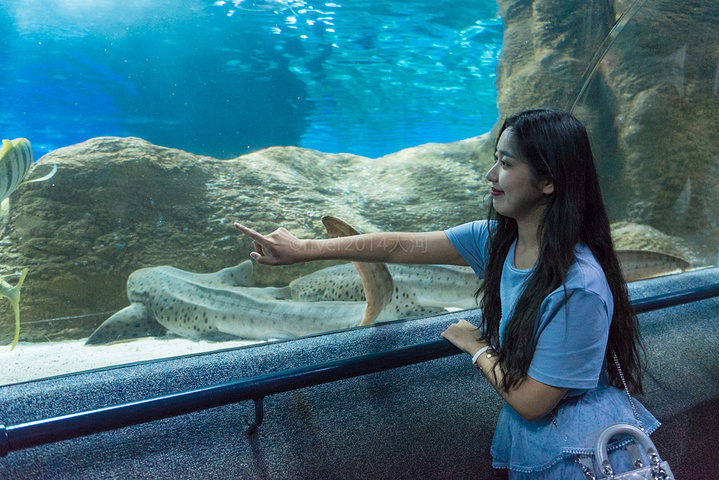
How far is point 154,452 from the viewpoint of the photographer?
104 cm

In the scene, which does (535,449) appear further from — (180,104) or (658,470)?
(180,104)

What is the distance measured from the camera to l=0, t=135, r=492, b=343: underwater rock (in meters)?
2.54

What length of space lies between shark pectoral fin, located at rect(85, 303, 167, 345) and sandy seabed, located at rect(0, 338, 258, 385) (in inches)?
3.1

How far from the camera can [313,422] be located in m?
1.22

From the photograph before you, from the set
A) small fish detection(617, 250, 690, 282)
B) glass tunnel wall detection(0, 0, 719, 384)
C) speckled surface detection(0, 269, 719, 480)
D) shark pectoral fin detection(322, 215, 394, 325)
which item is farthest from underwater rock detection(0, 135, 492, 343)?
small fish detection(617, 250, 690, 282)

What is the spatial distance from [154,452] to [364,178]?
142 inches

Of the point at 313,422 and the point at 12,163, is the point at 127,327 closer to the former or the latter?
the point at 12,163

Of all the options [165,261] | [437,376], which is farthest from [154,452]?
[165,261]

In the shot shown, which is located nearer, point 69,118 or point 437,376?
point 437,376

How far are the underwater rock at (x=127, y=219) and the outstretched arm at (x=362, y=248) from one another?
71.8 inches

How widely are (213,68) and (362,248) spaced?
3800 mm

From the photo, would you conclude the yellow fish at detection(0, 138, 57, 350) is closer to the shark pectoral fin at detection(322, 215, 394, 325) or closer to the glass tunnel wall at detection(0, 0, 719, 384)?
the glass tunnel wall at detection(0, 0, 719, 384)

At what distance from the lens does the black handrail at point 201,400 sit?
80 cm

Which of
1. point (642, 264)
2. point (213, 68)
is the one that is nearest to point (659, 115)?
point (642, 264)
